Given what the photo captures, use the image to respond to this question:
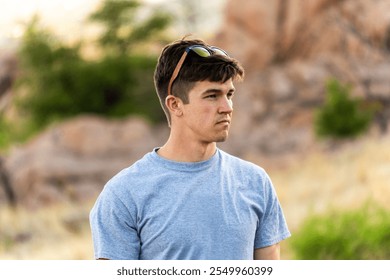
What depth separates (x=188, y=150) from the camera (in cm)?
229

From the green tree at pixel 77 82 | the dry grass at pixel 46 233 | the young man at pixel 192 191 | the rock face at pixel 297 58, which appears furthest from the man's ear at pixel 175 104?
the green tree at pixel 77 82

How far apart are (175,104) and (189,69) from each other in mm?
121

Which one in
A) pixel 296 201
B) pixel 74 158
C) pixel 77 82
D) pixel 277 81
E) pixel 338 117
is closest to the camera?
pixel 296 201

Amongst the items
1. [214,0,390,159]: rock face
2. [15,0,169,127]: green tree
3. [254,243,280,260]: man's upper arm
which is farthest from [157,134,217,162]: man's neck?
[15,0,169,127]: green tree

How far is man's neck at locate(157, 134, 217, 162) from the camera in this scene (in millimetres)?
2281

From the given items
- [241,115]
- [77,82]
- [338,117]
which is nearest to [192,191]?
[338,117]

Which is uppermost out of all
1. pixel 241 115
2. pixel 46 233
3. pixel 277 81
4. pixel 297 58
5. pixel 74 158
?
pixel 297 58

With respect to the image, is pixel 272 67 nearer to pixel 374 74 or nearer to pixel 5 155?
pixel 374 74

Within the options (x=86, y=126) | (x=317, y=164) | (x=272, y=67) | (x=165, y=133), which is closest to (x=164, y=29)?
(x=272, y=67)

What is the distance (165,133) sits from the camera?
21.6m

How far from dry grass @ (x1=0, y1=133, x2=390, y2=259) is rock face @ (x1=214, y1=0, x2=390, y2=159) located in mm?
4482

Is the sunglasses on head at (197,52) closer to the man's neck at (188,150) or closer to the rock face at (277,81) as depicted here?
the man's neck at (188,150)

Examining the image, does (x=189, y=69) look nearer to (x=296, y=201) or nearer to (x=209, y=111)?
(x=209, y=111)

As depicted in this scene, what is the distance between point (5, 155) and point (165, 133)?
460 cm
